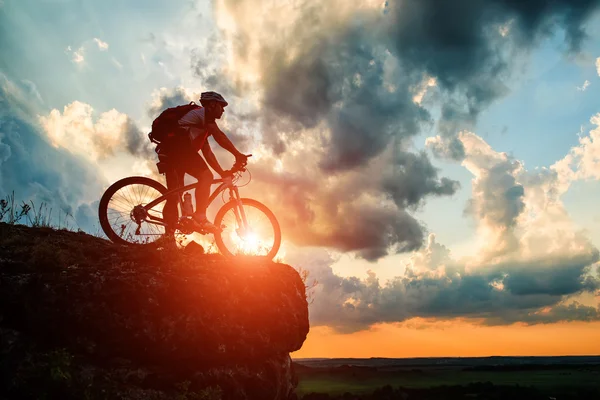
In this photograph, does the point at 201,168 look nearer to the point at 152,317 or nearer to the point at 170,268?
the point at 170,268

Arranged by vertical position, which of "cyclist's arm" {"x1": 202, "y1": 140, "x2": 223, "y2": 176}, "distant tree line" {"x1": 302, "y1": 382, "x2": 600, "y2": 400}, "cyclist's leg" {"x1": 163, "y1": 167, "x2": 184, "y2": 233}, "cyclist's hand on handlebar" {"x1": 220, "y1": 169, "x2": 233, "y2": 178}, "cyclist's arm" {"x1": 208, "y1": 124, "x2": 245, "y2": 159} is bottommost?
"distant tree line" {"x1": 302, "y1": 382, "x2": 600, "y2": 400}

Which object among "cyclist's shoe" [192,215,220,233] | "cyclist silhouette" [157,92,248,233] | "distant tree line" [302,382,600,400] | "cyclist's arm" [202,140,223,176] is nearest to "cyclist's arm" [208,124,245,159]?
"cyclist silhouette" [157,92,248,233]

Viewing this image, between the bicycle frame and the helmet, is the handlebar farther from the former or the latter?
the helmet

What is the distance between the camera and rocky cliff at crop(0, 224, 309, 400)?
251 inches

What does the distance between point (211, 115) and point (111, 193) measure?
287cm

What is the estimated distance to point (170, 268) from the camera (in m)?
8.20

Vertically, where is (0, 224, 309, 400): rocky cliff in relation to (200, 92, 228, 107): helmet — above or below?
below

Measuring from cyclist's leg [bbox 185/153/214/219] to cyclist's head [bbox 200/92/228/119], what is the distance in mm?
983

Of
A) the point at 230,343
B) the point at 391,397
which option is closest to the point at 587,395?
the point at 391,397

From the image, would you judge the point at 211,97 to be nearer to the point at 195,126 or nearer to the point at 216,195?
the point at 195,126

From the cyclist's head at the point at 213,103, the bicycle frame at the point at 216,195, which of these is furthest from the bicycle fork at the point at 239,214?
the cyclist's head at the point at 213,103

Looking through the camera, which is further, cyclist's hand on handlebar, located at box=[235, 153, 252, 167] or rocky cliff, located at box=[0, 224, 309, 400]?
cyclist's hand on handlebar, located at box=[235, 153, 252, 167]

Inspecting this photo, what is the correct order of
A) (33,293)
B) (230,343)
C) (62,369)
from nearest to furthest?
(62,369)
(33,293)
(230,343)

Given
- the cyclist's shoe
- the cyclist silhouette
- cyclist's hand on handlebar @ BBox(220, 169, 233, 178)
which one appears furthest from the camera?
cyclist's hand on handlebar @ BBox(220, 169, 233, 178)
